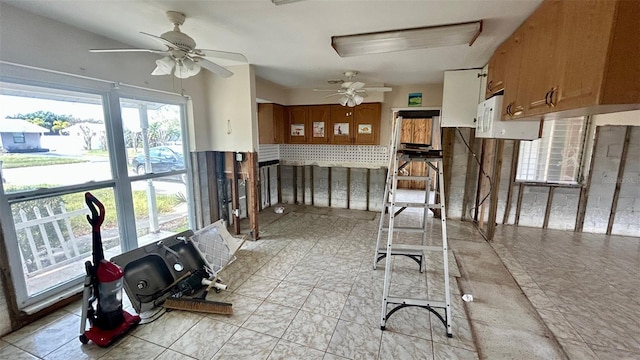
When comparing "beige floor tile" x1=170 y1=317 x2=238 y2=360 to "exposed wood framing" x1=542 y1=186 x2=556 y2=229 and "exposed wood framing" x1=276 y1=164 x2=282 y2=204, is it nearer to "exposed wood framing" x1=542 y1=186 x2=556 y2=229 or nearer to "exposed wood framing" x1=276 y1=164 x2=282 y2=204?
"exposed wood framing" x1=276 y1=164 x2=282 y2=204

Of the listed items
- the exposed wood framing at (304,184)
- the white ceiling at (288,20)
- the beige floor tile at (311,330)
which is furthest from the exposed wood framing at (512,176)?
the beige floor tile at (311,330)

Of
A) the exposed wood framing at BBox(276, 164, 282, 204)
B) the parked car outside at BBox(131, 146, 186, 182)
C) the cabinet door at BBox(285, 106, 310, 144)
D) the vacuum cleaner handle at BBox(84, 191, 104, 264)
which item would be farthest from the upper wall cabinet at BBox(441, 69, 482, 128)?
the vacuum cleaner handle at BBox(84, 191, 104, 264)

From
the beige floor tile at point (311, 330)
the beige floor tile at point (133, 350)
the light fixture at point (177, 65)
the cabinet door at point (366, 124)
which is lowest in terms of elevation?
the beige floor tile at point (133, 350)

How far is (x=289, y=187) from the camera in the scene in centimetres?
584

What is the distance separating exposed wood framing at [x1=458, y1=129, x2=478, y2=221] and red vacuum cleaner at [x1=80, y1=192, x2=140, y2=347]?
16.4 ft

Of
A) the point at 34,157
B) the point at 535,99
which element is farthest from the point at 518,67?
the point at 34,157

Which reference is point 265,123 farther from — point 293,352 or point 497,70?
point 293,352

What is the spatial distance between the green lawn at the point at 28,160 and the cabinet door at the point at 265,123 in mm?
2773

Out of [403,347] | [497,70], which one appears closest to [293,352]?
[403,347]

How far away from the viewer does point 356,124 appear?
4.91m

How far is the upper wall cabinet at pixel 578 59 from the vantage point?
3.58ft

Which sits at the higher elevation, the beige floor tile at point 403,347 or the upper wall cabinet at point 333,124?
the upper wall cabinet at point 333,124

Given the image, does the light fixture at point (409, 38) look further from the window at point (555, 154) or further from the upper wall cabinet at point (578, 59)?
the window at point (555, 154)

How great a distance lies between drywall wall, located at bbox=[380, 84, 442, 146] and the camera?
4.48m
